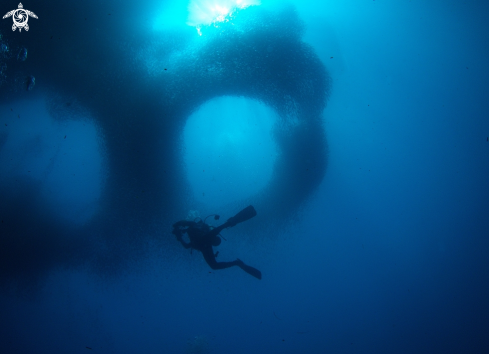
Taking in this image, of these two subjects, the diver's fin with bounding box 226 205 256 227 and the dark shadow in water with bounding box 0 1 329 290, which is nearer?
the diver's fin with bounding box 226 205 256 227

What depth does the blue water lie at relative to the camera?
178 inches

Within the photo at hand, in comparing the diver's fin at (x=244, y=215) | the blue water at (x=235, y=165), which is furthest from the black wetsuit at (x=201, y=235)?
the blue water at (x=235, y=165)

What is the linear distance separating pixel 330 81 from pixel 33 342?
30.2 ft

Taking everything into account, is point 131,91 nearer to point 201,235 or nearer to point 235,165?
point 235,165

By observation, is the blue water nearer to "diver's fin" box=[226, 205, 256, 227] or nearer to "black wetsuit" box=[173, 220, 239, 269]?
"black wetsuit" box=[173, 220, 239, 269]

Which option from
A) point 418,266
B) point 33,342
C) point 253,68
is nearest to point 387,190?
point 418,266

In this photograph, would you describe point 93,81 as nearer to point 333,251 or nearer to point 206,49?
point 206,49

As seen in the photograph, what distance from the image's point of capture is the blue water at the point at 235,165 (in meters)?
4.53

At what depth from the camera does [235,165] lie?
16.6 ft

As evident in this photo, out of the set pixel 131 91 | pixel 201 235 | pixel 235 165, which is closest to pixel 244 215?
pixel 201 235

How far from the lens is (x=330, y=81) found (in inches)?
203

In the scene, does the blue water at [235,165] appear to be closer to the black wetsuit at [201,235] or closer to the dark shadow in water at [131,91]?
the dark shadow in water at [131,91]

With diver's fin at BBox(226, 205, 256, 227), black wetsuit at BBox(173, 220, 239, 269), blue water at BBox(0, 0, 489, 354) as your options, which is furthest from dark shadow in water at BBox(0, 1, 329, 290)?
diver's fin at BBox(226, 205, 256, 227)

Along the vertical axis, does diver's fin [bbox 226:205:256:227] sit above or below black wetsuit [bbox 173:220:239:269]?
above
